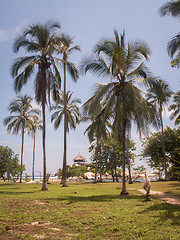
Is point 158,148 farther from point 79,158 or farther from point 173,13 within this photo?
point 79,158

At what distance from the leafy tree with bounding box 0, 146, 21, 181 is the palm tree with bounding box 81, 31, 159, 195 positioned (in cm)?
2434

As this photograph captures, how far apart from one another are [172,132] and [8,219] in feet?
95.7

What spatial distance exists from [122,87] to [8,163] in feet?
84.6

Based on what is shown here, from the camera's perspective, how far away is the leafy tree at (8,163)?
3203 centimetres

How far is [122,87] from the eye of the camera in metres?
12.5

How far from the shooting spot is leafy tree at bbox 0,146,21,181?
105 feet

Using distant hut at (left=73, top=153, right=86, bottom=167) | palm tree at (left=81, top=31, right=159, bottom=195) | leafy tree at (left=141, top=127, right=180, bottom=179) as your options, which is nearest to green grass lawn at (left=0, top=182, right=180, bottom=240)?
palm tree at (left=81, top=31, right=159, bottom=195)

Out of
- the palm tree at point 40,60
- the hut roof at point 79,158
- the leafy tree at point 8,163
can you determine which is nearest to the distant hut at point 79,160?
the hut roof at point 79,158

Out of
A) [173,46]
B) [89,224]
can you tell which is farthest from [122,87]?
[89,224]

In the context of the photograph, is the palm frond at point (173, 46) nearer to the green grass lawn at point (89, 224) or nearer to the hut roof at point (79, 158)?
the green grass lawn at point (89, 224)

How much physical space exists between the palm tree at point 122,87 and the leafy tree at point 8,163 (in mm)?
24343

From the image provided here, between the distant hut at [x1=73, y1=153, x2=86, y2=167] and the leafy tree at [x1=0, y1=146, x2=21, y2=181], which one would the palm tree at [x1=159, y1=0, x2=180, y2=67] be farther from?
the distant hut at [x1=73, y1=153, x2=86, y2=167]

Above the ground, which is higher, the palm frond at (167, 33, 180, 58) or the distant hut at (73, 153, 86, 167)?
the palm frond at (167, 33, 180, 58)

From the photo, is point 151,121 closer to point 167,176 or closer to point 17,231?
Answer: point 17,231
